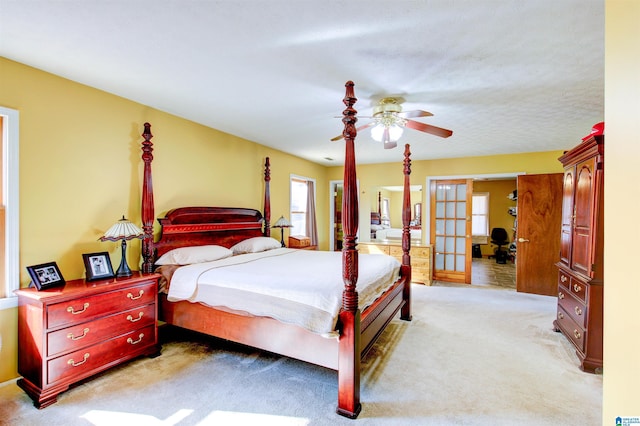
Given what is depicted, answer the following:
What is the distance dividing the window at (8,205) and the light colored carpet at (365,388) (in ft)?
2.60

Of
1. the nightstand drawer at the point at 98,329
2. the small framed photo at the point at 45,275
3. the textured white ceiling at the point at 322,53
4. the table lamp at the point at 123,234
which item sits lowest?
the nightstand drawer at the point at 98,329

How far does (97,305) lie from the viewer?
7.82ft

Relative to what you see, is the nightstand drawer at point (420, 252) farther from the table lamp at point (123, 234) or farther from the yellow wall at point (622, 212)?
the yellow wall at point (622, 212)

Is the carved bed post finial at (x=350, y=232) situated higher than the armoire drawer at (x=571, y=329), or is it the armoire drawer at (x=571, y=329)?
the carved bed post finial at (x=350, y=232)

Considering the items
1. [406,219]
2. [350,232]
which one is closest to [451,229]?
[406,219]

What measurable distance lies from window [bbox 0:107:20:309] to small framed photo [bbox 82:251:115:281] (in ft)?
1.47

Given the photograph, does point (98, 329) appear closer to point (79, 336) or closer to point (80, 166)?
point (79, 336)

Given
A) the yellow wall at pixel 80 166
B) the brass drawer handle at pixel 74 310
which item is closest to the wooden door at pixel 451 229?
the yellow wall at pixel 80 166

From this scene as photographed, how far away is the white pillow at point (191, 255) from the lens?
3.12m

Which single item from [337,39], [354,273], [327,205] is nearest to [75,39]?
[337,39]

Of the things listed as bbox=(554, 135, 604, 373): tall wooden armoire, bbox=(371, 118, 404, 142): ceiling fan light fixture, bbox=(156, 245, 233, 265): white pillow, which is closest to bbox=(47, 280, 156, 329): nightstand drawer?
bbox=(156, 245, 233, 265): white pillow

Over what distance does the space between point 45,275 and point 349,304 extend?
236cm

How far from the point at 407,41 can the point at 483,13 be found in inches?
17.7

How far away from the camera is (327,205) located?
715 cm
